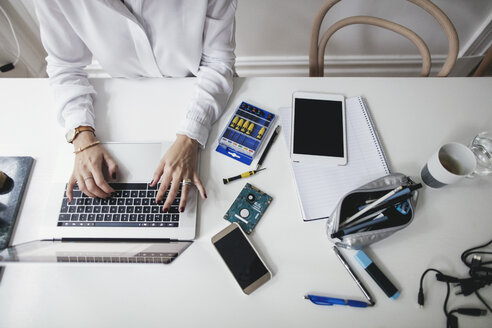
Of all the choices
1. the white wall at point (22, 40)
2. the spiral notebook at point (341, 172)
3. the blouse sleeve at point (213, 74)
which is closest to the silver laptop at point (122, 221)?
the blouse sleeve at point (213, 74)

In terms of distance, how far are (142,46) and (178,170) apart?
370 millimetres

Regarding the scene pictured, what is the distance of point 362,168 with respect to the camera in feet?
2.28

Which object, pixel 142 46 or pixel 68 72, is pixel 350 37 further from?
pixel 68 72

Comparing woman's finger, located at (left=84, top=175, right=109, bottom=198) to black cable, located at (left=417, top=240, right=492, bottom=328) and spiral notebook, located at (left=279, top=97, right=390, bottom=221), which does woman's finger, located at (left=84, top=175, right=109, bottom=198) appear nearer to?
spiral notebook, located at (left=279, top=97, right=390, bottom=221)

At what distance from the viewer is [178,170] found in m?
0.67

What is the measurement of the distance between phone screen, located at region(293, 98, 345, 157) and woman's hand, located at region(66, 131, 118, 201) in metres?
0.50

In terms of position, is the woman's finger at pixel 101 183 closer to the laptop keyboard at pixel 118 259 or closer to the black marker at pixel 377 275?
the laptop keyboard at pixel 118 259

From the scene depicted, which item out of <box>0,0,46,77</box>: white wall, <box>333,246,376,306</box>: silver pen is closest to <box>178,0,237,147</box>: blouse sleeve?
<box>333,246,376,306</box>: silver pen

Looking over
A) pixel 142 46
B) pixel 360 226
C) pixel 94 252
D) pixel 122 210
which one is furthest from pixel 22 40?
pixel 360 226

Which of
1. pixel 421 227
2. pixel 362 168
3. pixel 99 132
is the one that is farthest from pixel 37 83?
pixel 421 227

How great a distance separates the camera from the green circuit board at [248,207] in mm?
653

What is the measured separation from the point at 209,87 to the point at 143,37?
0.21 m

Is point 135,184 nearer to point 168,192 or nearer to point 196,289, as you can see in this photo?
point 168,192

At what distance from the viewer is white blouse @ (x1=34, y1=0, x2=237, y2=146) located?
0.66m
